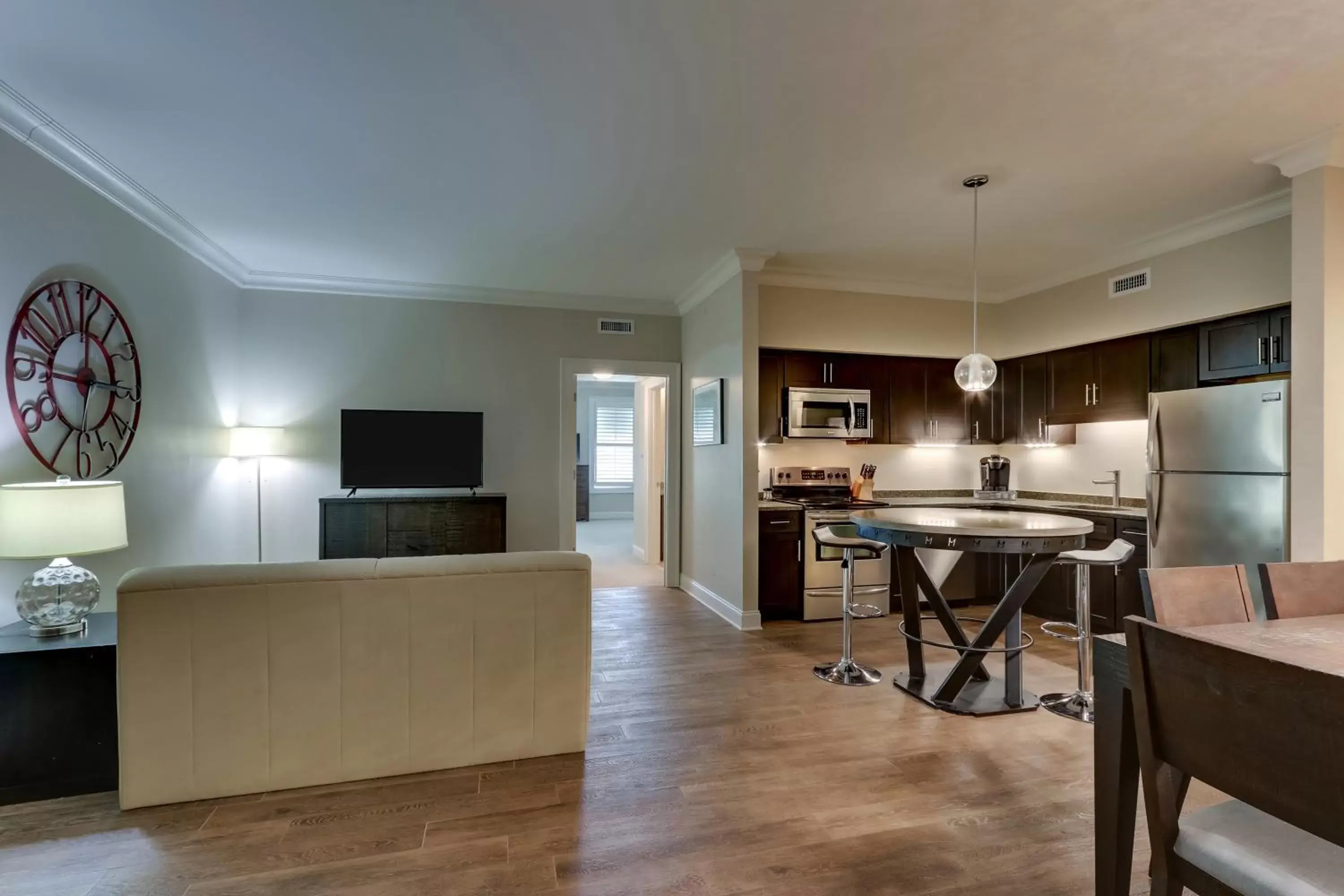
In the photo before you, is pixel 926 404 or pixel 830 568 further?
pixel 926 404

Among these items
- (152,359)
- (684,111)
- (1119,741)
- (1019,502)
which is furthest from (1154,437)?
A: (152,359)

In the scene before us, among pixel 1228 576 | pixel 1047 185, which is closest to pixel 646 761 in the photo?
pixel 1228 576

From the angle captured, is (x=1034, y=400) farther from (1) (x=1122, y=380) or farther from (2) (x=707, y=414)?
(2) (x=707, y=414)

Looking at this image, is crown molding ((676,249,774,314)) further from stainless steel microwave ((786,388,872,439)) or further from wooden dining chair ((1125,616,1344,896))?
wooden dining chair ((1125,616,1344,896))

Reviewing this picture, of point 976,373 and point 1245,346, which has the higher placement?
point 1245,346

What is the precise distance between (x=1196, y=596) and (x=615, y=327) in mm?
4898

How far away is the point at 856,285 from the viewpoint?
5.33 meters

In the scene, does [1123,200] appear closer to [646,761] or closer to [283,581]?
[646,761]

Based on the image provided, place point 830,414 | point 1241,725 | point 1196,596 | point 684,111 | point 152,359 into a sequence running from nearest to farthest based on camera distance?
1. point 1241,725
2. point 1196,596
3. point 684,111
4. point 152,359
5. point 830,414

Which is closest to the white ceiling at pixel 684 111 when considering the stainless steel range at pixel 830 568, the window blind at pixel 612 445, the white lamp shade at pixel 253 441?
the white lamp shade at pixel 253 441

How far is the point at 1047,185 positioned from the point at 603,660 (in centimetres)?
369

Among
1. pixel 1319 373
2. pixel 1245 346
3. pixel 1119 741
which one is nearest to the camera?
pixel 1119 741

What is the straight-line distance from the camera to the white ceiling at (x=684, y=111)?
6.92ft

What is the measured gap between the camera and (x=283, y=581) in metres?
2.26
